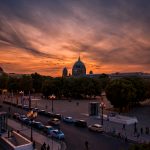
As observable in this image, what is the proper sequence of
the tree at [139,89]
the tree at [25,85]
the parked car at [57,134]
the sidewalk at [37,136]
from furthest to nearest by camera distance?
the tree at [25,85]
the tree at [139,89]
the parked car at [57,134]
the sidewalk at [37,136]

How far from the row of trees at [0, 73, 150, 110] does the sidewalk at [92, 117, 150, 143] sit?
10408mm

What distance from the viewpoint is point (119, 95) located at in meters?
49.8

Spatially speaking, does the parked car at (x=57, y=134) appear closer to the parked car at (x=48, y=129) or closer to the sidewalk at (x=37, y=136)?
the sidewalk at (x=37, y=136)

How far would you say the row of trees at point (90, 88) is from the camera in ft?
166

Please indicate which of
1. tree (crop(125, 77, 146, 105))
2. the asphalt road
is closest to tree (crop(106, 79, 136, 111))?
tree (crop(125, 77, 146, 105))

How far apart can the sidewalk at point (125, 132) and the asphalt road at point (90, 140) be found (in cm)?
153

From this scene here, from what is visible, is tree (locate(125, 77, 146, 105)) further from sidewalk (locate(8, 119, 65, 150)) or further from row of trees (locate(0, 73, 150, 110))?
sidewalk (locate(8, 119, 65, 150))

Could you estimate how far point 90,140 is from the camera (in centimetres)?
3012

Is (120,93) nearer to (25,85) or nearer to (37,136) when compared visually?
(37,136)

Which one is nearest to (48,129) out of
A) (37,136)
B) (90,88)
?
(37,136)

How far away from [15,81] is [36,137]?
79.3 meters

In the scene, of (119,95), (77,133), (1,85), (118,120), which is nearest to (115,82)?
(119,95)

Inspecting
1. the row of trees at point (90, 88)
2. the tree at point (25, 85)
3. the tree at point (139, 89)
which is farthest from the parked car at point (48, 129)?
the tree at point (25, 85)

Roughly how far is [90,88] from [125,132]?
47.7 meters
